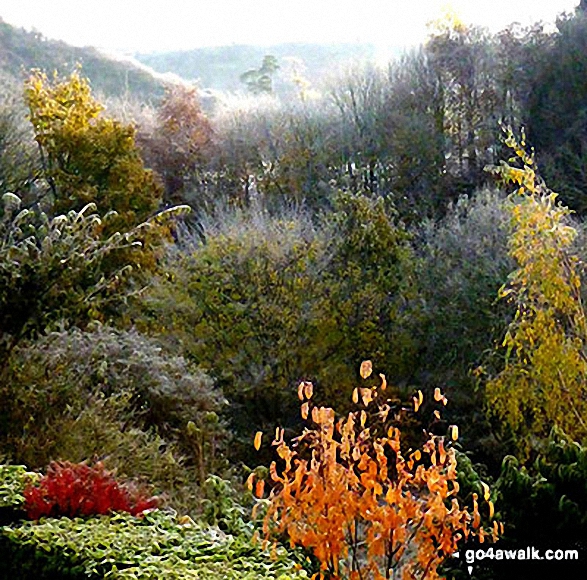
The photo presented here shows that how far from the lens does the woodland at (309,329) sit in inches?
148

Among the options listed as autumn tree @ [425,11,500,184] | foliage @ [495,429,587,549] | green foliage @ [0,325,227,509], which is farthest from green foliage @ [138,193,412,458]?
autumn tree @ [425,11,500,184]

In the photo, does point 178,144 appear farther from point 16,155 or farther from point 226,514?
point 226,514

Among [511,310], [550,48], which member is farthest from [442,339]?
[550,48]

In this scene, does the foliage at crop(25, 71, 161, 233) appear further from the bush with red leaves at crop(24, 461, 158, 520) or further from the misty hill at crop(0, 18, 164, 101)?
the misty hill at crop(0, 18, 164, 101)

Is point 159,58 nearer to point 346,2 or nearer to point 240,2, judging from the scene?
point 240,2

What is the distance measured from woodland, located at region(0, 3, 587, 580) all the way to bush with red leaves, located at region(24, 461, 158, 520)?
1 centimetres

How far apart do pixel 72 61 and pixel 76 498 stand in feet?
88.4

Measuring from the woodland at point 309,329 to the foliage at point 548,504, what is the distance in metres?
0.01

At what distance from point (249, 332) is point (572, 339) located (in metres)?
3.64

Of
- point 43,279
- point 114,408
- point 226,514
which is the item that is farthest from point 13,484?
point 114,408

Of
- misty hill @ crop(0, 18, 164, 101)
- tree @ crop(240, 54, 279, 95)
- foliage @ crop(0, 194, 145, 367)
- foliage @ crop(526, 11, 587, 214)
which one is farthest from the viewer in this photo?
misty hill @ crop(0, 18, 164, 101)

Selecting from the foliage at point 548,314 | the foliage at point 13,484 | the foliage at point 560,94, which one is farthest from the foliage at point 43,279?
the foliage at point 560,94

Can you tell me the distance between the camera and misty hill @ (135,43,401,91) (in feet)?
122

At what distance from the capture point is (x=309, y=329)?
31.3 feet
